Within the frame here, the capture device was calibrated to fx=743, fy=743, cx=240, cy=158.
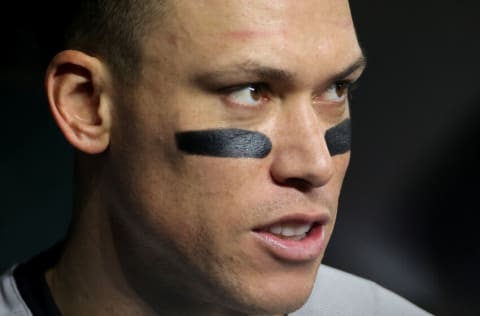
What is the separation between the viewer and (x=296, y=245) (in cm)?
124

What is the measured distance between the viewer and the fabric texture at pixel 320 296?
1.42 meters

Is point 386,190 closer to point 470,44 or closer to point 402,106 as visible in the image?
point 402,106

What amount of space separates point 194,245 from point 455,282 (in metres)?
0.82

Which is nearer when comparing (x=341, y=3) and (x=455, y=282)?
(x=341, y=3)

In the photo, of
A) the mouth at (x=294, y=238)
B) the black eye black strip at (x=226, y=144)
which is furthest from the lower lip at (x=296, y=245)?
the black eye black strip at (x=226, y=144)

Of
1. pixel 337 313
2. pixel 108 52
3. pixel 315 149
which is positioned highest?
pixel 108 52

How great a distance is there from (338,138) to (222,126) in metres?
0.23

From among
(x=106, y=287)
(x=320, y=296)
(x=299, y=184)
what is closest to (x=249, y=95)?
(x=299, y=184)

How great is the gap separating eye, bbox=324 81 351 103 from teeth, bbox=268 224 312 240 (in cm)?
23

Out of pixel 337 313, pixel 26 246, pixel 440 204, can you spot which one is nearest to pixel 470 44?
pixel 440 204

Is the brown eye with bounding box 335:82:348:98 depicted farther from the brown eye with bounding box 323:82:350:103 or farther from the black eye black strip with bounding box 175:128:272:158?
the black eye black strip with bounding box 175:128:272:158

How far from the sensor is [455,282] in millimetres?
1777

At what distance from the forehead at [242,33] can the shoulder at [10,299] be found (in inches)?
22.3

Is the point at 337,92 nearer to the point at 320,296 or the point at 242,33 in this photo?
the point at 242,33
